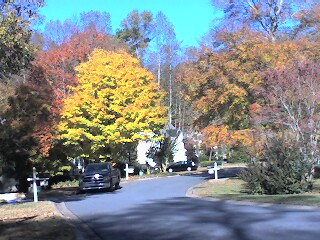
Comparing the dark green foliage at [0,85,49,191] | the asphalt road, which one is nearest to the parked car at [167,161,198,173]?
the dark green foliage at [0,85,49,191]

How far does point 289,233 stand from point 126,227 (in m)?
4.00

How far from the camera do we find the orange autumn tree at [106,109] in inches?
1380

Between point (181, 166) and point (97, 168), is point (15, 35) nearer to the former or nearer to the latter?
point (97, 168)

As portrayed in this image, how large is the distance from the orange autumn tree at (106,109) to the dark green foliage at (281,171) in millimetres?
17148

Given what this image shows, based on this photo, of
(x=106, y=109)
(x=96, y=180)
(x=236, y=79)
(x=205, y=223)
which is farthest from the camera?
(x=106, y=109)

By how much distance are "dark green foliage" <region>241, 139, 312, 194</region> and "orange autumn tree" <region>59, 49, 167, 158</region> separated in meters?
17.1

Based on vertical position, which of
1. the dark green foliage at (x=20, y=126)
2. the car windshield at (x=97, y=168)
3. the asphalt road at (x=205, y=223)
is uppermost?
the dark green foliage at (x=20, y=126)

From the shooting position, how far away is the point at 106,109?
35.6 meters

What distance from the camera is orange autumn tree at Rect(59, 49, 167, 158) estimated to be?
3506 cm

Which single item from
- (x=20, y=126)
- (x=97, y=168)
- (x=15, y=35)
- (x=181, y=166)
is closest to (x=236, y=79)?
(x=97, y=168)

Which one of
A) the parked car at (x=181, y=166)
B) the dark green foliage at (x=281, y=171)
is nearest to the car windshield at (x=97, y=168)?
the dark green foliage at (x=281, y=171)

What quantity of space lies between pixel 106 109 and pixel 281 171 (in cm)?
1960

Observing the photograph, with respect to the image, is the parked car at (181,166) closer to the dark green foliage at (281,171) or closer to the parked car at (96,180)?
the parked car at (96,180)

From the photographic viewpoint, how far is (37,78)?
28719mm
